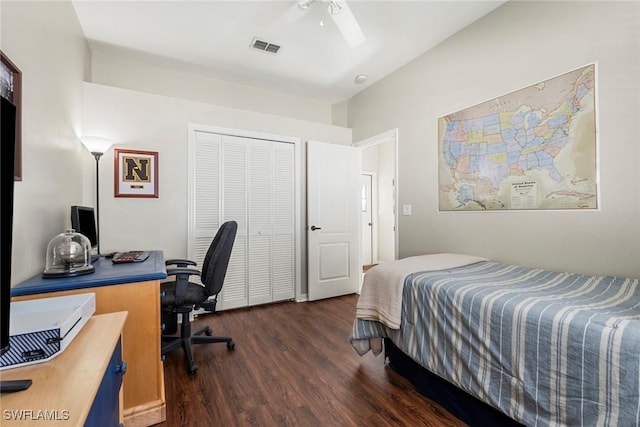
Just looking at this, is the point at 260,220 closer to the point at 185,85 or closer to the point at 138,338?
the point at 185,85

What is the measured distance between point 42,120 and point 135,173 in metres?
1.15

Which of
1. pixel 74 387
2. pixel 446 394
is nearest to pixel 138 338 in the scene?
pixel 74 387

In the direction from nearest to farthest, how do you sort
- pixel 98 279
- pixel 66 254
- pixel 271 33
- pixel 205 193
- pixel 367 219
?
pixel 98 279 < pixel 66 254 < pixel 271 33 < pixel 205 193 < pixel 367 219

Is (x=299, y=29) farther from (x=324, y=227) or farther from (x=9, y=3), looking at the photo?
(x=324, y=227)

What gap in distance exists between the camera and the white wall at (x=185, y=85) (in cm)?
293

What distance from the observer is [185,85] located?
3.32m

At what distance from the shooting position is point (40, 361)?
2.57 ft

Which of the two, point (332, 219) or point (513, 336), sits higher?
point (332, 219)

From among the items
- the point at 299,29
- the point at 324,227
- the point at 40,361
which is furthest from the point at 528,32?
the point at 40,361

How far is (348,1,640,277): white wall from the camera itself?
1678 millimetres

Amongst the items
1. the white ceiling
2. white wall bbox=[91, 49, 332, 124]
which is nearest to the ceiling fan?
the white ceiling

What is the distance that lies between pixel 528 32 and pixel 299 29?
1.82 m

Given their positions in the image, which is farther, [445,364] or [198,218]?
[198,218]

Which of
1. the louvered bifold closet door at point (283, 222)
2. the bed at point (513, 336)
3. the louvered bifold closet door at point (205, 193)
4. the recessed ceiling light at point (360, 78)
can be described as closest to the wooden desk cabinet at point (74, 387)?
the bed at point (513, 336)
